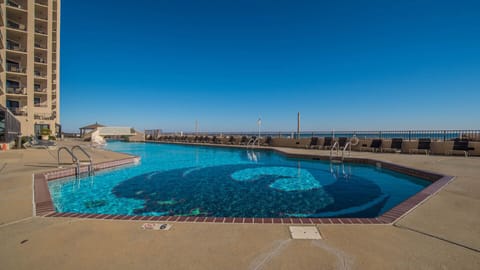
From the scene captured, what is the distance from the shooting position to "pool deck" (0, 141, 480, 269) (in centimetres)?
164

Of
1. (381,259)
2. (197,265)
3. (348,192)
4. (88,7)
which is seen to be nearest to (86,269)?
(197,265)

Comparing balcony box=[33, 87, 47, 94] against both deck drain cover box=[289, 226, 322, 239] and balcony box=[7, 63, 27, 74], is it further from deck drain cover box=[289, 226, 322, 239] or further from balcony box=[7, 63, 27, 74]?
deck drain cover box=[289, 226, 322, 239]

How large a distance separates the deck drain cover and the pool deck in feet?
0.22

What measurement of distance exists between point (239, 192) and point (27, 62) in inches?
958

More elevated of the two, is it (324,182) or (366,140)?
(366,140)

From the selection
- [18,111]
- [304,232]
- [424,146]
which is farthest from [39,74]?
[424,146]

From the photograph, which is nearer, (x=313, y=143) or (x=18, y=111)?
(x=313, y=143)

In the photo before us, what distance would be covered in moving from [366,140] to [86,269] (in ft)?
42.9

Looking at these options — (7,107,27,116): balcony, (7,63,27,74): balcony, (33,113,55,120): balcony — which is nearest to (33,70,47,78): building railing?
(7,63,27,74): balcony

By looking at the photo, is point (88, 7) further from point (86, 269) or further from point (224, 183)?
point (86, 269)

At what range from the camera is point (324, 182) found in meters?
5.85

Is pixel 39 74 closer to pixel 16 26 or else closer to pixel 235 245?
pixel 16 26

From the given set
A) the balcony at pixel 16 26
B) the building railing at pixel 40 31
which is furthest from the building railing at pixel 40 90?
the building railing at pixel 40 31

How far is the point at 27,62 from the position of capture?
18250 mm
